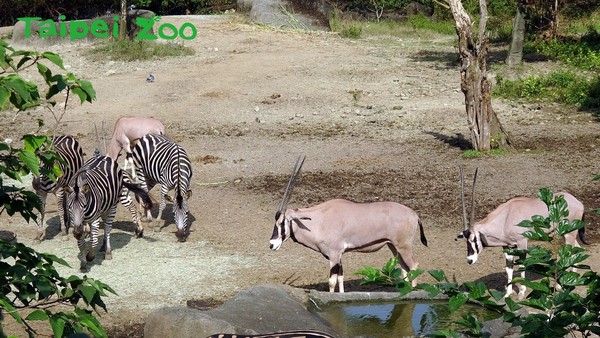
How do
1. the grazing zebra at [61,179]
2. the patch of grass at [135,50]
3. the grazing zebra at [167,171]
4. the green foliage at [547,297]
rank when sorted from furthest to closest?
the patch of grass at [135,50] → the grazing zebra at [61,179] → the grazing zebra at [167,171] → the green foliage at [547,297]

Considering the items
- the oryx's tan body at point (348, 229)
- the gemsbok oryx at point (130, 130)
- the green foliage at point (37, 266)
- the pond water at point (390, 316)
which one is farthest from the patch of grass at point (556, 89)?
the green foliage at point (37, 266)

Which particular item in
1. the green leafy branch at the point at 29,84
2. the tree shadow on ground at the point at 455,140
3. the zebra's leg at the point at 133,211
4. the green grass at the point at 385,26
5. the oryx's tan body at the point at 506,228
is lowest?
the green grass at the point at 385,26

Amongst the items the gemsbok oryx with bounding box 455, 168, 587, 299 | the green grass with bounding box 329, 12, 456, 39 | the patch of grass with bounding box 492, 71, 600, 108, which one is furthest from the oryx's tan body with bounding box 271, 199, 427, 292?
the green grass with bounding box 329, 12, 456, 39

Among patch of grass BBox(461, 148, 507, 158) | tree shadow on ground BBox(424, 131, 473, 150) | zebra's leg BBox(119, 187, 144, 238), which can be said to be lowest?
tree shadow on ground BBox(424, 131, 473, 150)

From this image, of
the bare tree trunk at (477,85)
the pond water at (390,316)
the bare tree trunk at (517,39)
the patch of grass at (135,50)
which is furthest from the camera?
the patch of grass at (135,50)

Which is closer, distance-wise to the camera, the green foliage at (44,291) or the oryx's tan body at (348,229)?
the green foliage at (44,291)

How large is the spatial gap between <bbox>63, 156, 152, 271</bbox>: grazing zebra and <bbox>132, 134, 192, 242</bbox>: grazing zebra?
0.45 meters

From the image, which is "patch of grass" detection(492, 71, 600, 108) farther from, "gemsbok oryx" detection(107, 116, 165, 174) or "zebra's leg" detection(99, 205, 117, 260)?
"zebra's leg" detection(99, 205, 117, 260)

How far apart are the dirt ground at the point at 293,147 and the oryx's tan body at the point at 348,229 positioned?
34.3 inches

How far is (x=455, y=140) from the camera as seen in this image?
16891 millimetres

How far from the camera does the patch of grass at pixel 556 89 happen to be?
1894 cm

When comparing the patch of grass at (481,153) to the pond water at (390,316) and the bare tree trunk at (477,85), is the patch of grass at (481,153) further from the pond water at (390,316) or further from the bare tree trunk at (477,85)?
the pond water at (390,316)

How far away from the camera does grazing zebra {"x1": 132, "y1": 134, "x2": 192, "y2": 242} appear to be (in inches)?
473

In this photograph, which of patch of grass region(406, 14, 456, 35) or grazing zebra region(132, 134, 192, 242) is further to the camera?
patch of grass region(406, 14, 456, 35)
